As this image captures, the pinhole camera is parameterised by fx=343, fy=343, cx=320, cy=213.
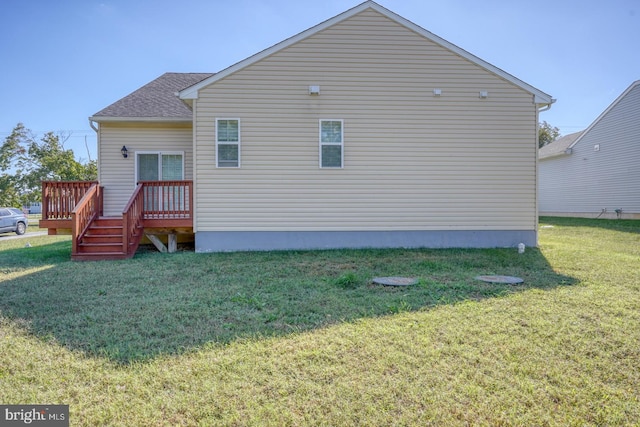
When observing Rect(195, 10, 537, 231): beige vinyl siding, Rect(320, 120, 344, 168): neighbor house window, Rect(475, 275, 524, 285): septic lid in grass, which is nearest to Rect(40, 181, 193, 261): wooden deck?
Rect(195, 10, 537, 231): beige vinyl siding

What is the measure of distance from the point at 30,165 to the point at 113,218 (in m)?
26.7

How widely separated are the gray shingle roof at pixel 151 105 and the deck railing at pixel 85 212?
6.70ft

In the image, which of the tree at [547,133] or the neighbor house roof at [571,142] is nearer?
the neighbor house roof at [571,142]

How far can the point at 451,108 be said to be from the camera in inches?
346

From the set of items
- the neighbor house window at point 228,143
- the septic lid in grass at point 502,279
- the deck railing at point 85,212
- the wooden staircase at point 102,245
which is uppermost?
the neighbor house window at point 228,143

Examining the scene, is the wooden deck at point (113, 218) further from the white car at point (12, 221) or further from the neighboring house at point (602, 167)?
the neighboring house at point (602, 167)

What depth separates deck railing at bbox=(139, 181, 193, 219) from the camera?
8477 millimetres

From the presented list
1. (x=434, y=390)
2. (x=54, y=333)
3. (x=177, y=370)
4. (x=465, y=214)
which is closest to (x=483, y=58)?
(x=465, y=214)

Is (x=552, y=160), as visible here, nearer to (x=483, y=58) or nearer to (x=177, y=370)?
(x=483, y=58)

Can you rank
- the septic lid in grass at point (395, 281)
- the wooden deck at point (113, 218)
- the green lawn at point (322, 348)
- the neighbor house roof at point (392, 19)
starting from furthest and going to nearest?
the neighbor house roof at point (392, 19) → the wooden deck at point (113, 218) → the septic lid in grass at point (395, 281) → the green lawn at point (322, 348)

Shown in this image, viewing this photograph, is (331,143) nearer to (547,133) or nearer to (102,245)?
(102,245)

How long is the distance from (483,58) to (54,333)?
1002 centimetres

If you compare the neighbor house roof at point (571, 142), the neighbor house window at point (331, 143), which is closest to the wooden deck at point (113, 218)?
the neighbor house window at point (331, 143)

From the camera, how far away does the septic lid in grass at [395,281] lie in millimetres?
5426
